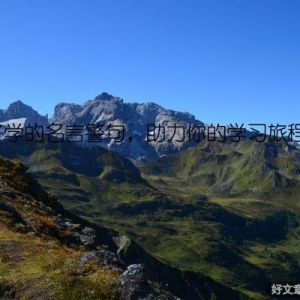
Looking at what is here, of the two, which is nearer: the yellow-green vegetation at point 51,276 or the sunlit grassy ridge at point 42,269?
the yellow-green vegetation at point 51,276

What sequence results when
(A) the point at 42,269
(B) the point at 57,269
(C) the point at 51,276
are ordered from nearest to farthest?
(C) the point at 51,276 → (B) the point at 57,269 → (A) the point at 42,269

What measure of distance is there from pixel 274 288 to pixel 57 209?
43620 mm

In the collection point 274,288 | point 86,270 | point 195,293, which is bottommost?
point 195,293

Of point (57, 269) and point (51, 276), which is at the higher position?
point (57, 269)

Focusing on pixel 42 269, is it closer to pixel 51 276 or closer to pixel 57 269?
pixel 57 269

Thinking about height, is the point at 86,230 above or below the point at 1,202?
below

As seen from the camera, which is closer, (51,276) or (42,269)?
(51,276)

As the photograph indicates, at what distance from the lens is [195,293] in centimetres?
16625

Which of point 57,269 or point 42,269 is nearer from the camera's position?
point 57,269

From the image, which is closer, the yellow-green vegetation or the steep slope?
the yellow-green vegetation

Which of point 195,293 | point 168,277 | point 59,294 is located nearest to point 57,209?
point 59,294

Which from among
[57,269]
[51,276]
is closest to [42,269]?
[57,269]

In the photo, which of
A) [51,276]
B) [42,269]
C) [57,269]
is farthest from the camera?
[42,269]

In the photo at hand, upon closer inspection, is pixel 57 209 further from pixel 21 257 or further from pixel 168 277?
pixel 168 277
